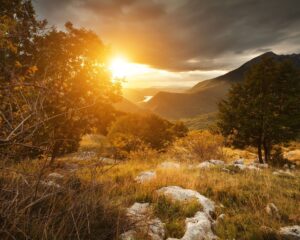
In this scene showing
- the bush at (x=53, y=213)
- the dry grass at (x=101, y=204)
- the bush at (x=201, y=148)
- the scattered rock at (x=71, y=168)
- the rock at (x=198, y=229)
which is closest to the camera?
the bush at (x=53, y=213)

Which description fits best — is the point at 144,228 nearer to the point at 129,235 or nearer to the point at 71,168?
the point at 129,235

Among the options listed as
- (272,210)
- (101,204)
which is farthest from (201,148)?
(101,204)

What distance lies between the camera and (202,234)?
370 cm

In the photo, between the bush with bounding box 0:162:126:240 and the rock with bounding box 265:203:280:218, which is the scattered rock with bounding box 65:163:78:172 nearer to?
the bush with bounding box 0:162:126:240

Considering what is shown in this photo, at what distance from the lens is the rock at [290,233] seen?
361 cm

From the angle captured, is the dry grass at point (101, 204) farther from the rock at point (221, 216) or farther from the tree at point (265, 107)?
the tree at point (265, 107)

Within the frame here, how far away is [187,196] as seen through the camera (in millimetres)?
5359

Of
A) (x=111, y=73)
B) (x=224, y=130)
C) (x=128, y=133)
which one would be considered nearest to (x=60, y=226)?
(x=111, y=73)

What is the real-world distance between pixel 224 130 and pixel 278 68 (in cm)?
630

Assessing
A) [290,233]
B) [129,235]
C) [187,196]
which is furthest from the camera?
[187,196]

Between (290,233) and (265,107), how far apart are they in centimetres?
1610

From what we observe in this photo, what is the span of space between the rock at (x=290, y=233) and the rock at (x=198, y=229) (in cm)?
102

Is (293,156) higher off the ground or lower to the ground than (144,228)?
lower

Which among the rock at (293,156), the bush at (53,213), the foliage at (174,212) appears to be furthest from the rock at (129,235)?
the rock at (293,156)
